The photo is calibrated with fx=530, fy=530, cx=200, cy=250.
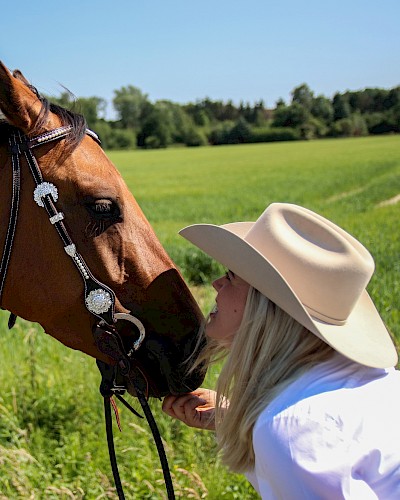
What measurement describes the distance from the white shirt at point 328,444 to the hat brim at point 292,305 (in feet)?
0.39

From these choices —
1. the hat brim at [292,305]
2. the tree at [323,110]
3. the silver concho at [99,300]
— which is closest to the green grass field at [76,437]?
the silver concho at [99,300]

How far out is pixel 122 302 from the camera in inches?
80.7

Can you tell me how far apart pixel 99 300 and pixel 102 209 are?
1.13 feet

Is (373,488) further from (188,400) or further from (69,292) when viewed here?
(69,292)

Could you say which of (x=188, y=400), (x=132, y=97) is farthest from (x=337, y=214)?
(x=132, y=97)

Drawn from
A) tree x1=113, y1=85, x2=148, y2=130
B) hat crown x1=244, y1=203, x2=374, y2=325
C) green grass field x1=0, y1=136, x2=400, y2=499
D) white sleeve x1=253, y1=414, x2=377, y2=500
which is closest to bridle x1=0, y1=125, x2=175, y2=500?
hat crown x1=244, y1=203, x2=374, y2=325

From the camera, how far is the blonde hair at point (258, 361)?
5.24ft

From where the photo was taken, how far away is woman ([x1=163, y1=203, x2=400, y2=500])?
136 cm

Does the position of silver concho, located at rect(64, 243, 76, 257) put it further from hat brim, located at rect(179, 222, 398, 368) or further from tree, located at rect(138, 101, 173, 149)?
tree, located at rect(138, 101, 173, 149)

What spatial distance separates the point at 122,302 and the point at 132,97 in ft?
359

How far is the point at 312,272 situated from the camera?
1578 millimetres

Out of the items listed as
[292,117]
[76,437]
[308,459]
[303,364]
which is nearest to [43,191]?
[303,364]

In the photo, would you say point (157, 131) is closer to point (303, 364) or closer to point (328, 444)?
point (303, 364)

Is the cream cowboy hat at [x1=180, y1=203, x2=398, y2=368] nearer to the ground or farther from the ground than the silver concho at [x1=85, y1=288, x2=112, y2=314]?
farther from the ground
